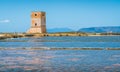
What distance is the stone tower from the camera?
3142 inches

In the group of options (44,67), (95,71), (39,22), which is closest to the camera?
(95,71)

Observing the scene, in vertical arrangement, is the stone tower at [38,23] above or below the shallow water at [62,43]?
above

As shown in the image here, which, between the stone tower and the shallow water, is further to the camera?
the stone tower

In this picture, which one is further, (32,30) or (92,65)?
(32,30)

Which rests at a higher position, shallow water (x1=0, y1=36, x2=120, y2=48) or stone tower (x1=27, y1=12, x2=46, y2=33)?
stone tower (x1=27, y1=12, x2=46, y2=33)

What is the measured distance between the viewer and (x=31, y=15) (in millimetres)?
82562

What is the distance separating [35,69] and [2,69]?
1.62 meters

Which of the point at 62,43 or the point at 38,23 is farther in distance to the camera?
the point at 38,23

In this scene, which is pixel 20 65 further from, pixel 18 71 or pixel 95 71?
pixel 95 71

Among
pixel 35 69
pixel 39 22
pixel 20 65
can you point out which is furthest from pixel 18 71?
pixel 39 22

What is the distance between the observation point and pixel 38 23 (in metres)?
80.0

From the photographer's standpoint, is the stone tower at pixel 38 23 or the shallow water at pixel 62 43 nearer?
the shallow water at pixel 62 43

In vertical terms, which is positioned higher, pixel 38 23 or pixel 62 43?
pixel 38 23

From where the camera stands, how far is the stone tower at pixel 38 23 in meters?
79.8
